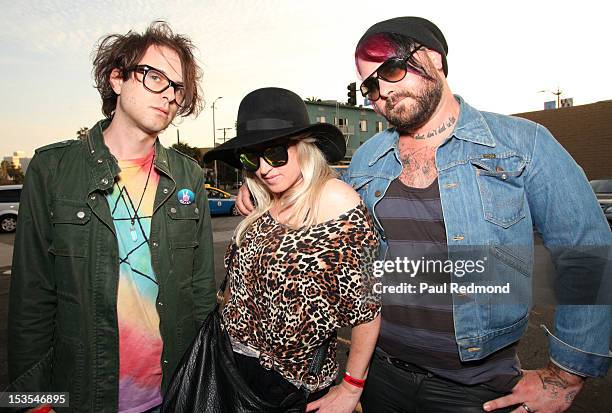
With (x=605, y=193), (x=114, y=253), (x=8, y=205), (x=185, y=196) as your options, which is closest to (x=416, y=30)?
(x=185, y=196)

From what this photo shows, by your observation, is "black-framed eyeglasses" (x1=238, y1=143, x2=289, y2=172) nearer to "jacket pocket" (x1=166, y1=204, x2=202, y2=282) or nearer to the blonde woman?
the blonde woman

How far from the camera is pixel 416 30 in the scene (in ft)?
6.39

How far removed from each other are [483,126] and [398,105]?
44 centimetres

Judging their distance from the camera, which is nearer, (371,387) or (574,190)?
(574,190)

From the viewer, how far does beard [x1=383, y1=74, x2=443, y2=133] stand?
1935 millimetres

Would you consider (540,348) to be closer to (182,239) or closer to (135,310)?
(182,239)

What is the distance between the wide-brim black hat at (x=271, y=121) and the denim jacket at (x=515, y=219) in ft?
2.21

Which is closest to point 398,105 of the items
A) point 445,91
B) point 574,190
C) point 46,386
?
point 445,91

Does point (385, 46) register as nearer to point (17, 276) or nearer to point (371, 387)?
point (371, 387)

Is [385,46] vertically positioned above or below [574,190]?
above

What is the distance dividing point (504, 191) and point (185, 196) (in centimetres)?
181

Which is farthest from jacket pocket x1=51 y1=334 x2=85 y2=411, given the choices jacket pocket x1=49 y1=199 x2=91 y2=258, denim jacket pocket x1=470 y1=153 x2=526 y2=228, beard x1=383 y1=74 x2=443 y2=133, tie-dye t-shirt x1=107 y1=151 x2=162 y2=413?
denim jacket pocket x1=470 y1=153 x2=526 y2=228

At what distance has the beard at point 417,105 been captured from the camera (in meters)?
1.93

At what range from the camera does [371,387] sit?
212 cm
